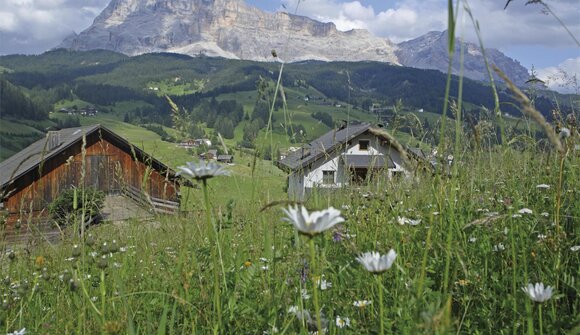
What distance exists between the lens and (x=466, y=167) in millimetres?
5375

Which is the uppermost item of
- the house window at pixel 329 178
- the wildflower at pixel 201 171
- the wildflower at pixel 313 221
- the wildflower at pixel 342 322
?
the wildflower at pixel 201 171

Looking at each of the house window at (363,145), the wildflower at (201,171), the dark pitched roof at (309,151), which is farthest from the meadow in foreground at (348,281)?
the house window at (363,145)

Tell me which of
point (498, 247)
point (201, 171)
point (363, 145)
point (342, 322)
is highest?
point (363, 145)

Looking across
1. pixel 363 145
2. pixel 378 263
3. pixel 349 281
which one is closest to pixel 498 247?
pixel 349 281

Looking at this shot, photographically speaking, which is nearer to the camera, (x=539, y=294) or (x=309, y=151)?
(x=539, y=294)

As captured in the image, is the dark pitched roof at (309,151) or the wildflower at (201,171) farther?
the dark pitched roof at (309,151)

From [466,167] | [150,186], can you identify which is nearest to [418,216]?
[466,167]

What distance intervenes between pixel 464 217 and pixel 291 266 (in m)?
1.37

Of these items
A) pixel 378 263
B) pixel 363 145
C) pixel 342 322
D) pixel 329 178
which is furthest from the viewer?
pixel 363 145

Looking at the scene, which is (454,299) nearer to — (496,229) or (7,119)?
(496,229)

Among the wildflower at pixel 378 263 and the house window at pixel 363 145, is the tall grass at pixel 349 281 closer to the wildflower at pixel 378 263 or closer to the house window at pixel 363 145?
the wildflower at pixel 378 263

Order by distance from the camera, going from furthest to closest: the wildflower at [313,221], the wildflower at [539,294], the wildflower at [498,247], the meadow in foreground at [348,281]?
the wildflower at [498,247]
the meadow in foreground at [348,281]
the wildflower at [539,294]
the wildflower at [313,221]

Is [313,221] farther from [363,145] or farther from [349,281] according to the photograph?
[363,145]

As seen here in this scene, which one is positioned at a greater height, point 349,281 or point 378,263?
point 378,263
